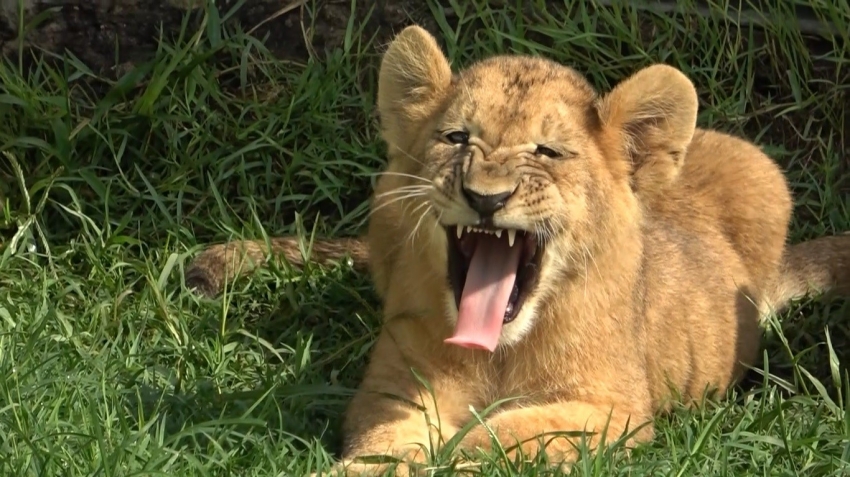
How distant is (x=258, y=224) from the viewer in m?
6.65

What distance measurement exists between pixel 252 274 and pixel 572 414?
2071 millimetres

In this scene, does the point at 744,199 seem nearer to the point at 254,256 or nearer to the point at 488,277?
the point at 488,277

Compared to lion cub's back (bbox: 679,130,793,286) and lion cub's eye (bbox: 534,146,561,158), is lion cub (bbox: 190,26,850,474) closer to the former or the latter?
lion cub's eye (bbox: 534,146,561,158)

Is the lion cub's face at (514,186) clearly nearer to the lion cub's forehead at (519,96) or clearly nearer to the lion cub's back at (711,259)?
the lion cub's forehead at (519,96)

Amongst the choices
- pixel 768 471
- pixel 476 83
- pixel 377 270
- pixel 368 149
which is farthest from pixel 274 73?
pixel 768 471

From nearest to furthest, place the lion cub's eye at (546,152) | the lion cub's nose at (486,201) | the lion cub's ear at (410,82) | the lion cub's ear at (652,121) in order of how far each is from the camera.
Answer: the lion cub's nose at (486,201) → the lion cub's eye at (546,152) → the lion cub's ear at (652,121) → the lion cub's ear at (410,82)

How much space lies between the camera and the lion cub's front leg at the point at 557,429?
15.7ft

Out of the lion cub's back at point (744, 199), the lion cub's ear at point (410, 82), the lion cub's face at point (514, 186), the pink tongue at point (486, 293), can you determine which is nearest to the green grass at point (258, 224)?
the lion cub's back at point (744, 199)

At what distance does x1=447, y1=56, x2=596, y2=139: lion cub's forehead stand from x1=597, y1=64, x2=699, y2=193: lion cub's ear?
0.13 metres

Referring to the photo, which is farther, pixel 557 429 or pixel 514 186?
pixel 557 429

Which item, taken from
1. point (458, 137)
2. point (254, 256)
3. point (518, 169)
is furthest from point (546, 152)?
point (254, 256)

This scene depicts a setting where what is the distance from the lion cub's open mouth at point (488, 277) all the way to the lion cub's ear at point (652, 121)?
55 centimetres

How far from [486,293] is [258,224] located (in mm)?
2038

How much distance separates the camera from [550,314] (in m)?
5.10
